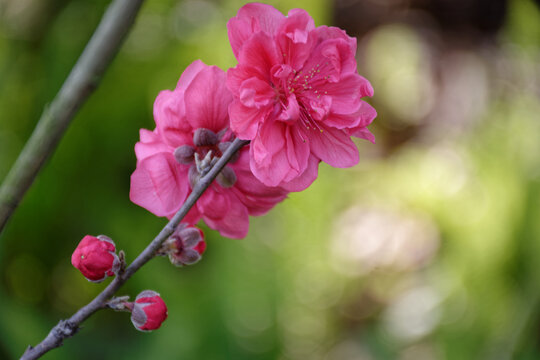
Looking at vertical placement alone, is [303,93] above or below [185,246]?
above

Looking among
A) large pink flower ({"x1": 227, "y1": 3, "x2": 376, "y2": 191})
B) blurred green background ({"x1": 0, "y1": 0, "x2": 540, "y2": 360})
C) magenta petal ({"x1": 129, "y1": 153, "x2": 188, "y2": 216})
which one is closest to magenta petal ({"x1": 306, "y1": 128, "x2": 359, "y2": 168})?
large pink flower ({"x1": 227, "y1": 3, "x2": 376, "y2": 191})

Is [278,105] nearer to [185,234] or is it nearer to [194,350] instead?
→ [185,234]

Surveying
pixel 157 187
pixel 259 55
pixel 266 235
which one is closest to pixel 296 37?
pixel 259 55

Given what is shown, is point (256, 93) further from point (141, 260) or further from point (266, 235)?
point (266, 235)

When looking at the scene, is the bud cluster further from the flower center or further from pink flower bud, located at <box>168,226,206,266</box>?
the flower center

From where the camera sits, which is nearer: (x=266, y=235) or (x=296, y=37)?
(x=296, y=37)

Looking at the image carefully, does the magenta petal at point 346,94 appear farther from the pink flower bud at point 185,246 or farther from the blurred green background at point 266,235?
the blurred green background at point 266,235

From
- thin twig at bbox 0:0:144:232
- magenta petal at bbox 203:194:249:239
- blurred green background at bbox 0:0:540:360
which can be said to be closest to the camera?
thin twig at bbox 0:0:144:232

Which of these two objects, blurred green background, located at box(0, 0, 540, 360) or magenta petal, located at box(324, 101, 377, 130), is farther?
blurred green background, located at box(0, 0, 540, 360)
